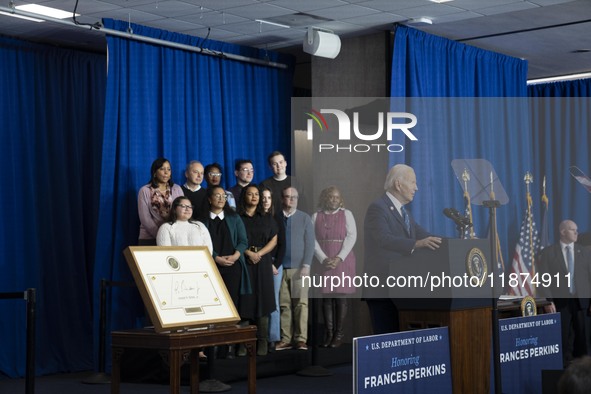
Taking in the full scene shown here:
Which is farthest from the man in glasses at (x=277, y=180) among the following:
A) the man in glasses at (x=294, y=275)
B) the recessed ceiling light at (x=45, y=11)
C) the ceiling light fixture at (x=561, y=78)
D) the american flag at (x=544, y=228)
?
the ceiling light fixture at (x=561, y=78)

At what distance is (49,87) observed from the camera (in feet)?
27.5

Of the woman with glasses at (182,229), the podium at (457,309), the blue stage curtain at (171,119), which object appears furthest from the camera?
the blue stage curtain at (171,119)

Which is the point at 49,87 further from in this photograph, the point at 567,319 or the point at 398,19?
the point at 567,319

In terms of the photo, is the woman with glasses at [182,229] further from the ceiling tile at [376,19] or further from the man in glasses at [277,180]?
the ceiling tile at [376,19]

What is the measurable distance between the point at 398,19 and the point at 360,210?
1734 millimetres

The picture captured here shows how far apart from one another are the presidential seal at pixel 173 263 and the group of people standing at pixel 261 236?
191 cm

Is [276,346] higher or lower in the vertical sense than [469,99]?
lower

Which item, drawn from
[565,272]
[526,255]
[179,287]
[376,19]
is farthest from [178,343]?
[526,255]

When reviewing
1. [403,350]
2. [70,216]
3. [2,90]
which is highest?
[2,90]

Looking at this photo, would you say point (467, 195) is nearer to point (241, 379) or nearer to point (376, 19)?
point (376, 19)

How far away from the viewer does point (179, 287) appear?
495cm

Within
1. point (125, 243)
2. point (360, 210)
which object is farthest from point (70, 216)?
point (360, 210)

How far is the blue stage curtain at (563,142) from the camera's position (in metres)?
11.3

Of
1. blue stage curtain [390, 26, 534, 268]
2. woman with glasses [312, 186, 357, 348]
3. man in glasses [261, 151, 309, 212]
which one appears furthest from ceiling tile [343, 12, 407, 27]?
A: woman with glasses [312, 186, 357, 348]
